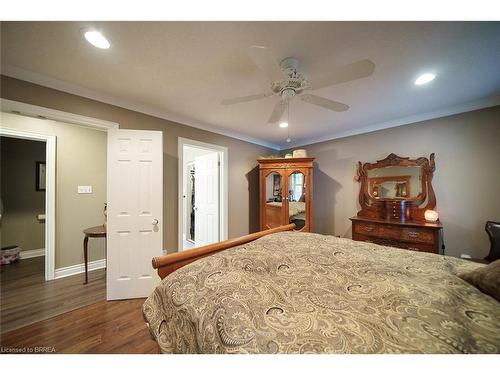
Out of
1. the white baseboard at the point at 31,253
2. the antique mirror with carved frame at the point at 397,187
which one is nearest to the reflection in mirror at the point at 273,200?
the antique mirror with carved frame at the point at 397,187

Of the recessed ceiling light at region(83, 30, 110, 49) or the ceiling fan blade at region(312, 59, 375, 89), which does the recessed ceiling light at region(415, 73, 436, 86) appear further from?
the recessed ceiling light at region(83, 30, 110, 49)

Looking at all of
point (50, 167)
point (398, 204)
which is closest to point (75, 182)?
point (50, 167)

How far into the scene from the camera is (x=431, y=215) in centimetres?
244

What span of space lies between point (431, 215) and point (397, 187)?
0.56m

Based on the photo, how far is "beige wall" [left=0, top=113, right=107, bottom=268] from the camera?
2709 mm

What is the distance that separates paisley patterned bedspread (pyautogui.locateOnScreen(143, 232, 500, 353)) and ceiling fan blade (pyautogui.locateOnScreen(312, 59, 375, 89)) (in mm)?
1183

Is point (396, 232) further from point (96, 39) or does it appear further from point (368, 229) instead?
point (96, 39)

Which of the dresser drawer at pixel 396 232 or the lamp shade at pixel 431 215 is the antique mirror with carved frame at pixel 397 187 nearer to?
the lamp shade at pixel 431 215

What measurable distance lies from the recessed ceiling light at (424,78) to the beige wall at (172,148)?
2593 millimetres

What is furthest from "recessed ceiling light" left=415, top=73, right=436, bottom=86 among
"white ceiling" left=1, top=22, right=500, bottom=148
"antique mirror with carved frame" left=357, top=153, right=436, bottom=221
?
"antique mirror with carved frame" left=357, top=153, right=436, bottom=221

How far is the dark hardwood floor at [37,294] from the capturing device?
1808 mm

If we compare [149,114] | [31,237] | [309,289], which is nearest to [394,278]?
[309,289]
